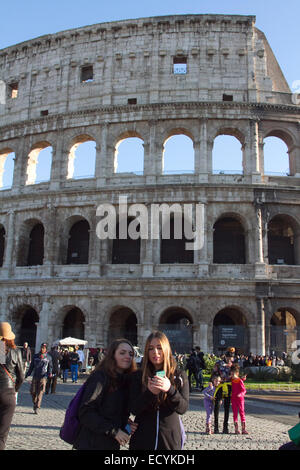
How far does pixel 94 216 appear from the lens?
23.8 meters

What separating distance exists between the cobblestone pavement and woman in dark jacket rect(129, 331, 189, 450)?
3.61 meters

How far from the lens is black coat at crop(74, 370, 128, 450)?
3277 mm

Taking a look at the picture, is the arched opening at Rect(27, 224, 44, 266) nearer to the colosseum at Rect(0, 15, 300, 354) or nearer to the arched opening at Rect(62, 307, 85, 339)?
the colosseum at Rect(0, 15, 300, 354)

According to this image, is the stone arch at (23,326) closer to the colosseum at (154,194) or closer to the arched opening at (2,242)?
the colosseum at (154,194)

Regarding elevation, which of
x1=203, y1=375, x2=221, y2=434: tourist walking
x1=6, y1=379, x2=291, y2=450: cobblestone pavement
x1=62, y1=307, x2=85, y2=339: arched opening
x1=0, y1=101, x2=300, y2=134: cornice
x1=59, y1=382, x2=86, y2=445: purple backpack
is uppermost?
x1=0, y1=101, x2=300, y2=134: cornice

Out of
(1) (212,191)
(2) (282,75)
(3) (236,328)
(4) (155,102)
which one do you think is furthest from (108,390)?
(2) (282,75)

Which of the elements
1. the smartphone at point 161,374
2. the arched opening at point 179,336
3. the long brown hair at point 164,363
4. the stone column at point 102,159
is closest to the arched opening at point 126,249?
the stone column at point 102,159

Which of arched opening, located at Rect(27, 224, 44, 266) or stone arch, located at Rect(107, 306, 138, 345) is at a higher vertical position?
arched opening, located at Rect(27, 224, 44, 266)

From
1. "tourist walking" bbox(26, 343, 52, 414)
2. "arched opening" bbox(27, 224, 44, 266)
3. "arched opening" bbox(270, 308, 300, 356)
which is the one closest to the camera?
"tourist walking" bbox(26, 343, 52, 414)

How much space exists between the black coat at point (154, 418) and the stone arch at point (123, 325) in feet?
67.0

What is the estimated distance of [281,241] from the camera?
24.3 meters

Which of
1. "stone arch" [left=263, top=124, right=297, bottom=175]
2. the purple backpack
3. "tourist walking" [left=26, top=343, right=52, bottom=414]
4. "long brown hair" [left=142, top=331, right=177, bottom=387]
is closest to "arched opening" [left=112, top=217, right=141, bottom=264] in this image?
"stone arch" [left=263, top=124, right=297, bottom=175]

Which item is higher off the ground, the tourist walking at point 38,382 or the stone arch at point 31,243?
the stone arch at point 31,243

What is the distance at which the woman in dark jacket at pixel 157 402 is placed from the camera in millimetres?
3275
